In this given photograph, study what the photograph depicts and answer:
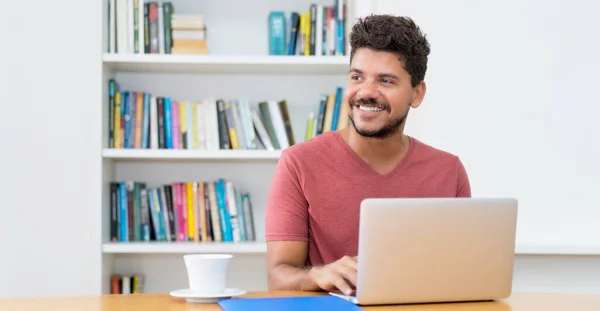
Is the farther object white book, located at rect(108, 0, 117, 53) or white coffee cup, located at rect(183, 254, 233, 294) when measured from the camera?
white book, located at rect(108, 0, 117, 53)

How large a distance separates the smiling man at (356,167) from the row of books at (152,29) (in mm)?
1272

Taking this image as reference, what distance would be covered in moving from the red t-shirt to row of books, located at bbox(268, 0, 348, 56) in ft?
3.88

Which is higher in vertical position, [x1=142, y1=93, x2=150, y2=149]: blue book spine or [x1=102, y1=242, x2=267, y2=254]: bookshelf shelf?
[x1=142, y1=93, x2=150, y2=149]: blue book spine

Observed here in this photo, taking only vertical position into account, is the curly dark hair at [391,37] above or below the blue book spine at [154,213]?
above

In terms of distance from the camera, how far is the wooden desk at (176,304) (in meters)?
1.42

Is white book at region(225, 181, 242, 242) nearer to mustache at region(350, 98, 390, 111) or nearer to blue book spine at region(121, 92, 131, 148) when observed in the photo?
blue book spine at region(121, 92, 131, 148)

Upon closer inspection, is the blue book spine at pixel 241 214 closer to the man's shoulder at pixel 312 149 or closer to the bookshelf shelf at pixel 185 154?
the bookshelf shelf at pixel 185 154

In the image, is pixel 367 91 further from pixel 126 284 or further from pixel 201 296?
pixel 126 284

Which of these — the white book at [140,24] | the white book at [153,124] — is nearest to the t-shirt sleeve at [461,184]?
the white book at [153,124]

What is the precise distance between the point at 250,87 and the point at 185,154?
457mm

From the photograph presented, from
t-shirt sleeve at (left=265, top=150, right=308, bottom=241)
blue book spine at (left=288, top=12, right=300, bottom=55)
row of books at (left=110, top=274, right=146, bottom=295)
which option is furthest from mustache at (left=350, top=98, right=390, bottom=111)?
row of books at (left=110, top=274, right=146, bottom=295)

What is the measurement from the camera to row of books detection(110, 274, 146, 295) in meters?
3.24

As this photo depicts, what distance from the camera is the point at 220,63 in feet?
10.3
